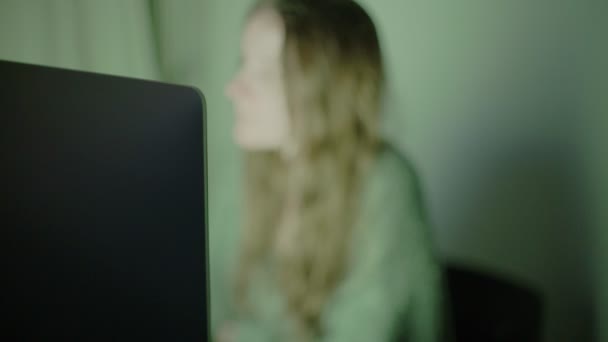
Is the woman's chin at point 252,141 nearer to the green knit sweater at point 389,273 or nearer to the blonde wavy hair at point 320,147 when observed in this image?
the blonde wavy hair at point 320,147

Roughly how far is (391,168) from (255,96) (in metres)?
0.26

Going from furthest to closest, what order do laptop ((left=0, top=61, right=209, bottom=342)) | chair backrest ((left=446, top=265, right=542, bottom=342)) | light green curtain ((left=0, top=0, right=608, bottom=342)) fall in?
light green curtain ((left=0, top=0, right=608, bottom=342)) → chair backrest ((left=446, top=265, right=542, bottom=342)) → laptop ((left=0, top=61, right=209, bottom=342))

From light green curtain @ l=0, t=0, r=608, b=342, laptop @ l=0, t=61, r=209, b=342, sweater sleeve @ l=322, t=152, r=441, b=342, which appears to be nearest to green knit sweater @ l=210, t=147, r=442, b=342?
sweater sleeve @ l=322, t=152, r=441, b=342

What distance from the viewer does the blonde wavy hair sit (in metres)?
0.71

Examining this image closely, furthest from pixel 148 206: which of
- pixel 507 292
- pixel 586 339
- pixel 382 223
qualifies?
pixel 586 339

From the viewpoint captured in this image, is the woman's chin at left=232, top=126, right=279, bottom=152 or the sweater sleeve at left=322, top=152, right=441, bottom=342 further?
the woman's chin at left=232, top=126, right=279, bottom=152

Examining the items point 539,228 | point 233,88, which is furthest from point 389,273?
point 233,88

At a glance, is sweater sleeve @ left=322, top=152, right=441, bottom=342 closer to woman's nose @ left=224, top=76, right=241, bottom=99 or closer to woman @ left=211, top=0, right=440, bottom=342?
woman @ left=211, top=0, right=440, bottom=342

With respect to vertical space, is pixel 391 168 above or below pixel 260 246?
above

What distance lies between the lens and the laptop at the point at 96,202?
37cm

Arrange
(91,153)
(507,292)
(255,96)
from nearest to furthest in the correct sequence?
1. (91,153)
2. (507,292)
3. (255,96)

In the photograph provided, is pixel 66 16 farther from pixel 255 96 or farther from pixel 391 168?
pixel 391 168

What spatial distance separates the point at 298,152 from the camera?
818mm

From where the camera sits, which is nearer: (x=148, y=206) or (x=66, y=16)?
(x=148, y=206)
